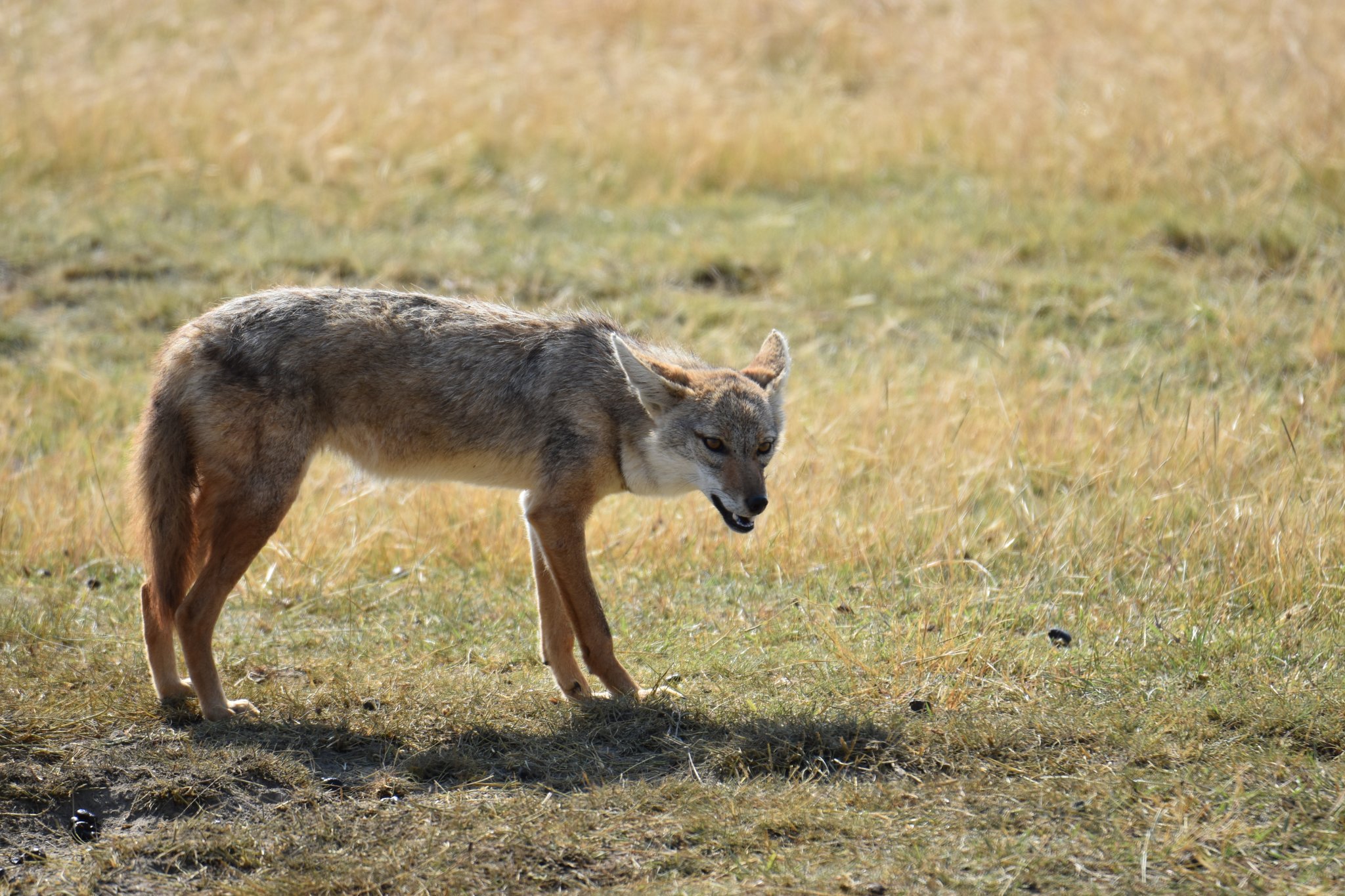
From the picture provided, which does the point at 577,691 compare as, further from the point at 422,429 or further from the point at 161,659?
the point at 161,659

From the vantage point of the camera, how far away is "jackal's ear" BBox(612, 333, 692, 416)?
18.7 feet

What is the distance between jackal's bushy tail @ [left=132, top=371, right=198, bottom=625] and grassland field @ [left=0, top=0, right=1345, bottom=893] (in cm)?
50

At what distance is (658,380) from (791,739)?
5.27 feet

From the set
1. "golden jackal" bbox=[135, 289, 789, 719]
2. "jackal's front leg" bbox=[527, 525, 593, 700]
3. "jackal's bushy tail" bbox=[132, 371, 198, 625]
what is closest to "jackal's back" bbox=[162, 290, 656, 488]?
"golden jackal" bbox=[135, 289, 789, 719]

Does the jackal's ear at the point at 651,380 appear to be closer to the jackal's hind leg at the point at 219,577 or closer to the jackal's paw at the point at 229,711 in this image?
the jackal's hind leg at the point at 219,577

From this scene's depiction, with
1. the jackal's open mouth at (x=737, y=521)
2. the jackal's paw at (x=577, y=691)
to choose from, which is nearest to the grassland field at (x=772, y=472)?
the jackal's paw at (x=577, y=691)

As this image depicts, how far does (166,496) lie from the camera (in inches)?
211

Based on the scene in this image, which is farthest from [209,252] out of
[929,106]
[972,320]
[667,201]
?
[929,106]

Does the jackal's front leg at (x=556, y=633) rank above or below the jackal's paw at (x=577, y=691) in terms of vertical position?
above

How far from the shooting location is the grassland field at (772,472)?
4.50 metres

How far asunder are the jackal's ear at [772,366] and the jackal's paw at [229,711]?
2.52m

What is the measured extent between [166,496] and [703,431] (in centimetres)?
218

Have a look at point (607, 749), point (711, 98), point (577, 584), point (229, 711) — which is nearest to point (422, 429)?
point (577, 584)

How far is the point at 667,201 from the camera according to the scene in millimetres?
12531
